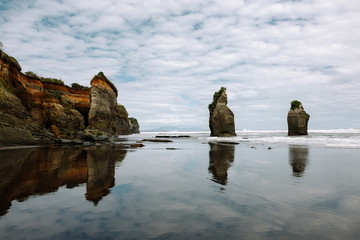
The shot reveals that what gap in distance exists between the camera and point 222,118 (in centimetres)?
4894

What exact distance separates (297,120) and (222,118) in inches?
749

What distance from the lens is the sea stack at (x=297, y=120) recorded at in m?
48.4

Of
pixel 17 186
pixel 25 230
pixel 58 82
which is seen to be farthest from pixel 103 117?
pixel 25 230

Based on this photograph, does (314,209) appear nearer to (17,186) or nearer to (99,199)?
(99,199)

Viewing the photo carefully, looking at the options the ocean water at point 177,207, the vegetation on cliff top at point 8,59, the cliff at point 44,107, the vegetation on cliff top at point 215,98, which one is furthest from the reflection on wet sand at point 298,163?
the vegetation on cliff top at point 215,98

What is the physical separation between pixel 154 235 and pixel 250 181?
4.20m

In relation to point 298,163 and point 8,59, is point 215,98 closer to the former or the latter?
point 8,59

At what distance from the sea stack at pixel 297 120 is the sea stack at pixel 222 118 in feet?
49.4

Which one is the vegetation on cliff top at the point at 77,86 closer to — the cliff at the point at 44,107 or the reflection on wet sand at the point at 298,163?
the cliff at the point at 44,107

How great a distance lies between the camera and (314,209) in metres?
3.86

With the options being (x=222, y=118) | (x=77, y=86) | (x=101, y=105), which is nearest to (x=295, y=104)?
(x=222, y=118)

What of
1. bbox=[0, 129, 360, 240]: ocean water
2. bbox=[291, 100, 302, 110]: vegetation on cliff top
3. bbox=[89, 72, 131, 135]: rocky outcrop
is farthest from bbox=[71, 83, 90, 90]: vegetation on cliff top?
bbox=[291, 100, 302, 110]: vegetation on cliff top

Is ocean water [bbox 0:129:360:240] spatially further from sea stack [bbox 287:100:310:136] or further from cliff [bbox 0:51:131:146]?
sea stack [bbox 287:100:310:136]

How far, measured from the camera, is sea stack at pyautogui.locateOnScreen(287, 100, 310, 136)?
48.4 meters
